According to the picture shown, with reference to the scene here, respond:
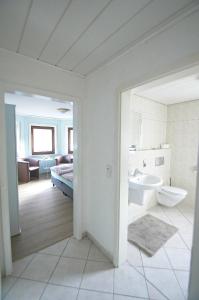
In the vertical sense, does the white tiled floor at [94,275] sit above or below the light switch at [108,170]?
below

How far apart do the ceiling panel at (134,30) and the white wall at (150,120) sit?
3.68 feet

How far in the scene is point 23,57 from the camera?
1.52 m

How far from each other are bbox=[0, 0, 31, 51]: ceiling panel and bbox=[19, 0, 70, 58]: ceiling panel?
0.04 metres

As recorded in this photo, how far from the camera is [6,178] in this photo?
1.51 metres

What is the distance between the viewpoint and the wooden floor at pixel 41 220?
2.03m

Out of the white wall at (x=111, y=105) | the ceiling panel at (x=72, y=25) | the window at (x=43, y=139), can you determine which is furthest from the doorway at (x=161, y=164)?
the window at (x=43, y=139)

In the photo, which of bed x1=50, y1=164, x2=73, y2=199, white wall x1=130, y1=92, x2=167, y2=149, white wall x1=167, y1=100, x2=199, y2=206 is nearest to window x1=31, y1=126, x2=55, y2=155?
bed x1=50, y1=164, x2=73, y2=199

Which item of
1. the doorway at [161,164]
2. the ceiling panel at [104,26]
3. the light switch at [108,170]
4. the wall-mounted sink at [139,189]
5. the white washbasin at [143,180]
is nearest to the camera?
the ceiling panel at [104,26]

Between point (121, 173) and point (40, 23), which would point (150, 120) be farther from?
point (40, 23)

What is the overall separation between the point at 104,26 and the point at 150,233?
2.59m

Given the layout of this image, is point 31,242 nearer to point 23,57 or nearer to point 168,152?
point 23,57

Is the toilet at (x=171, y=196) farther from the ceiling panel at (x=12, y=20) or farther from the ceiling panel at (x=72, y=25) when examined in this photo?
the ceiling panel at (x=12, y=20)

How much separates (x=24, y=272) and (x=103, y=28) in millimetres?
2457

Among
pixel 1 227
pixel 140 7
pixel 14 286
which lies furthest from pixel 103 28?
pixel 14 286
